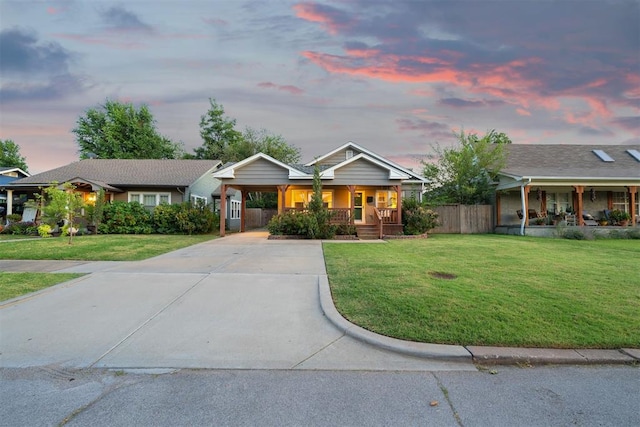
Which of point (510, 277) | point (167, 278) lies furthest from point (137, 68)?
point (510, 277)

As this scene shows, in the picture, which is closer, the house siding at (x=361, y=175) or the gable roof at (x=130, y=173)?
the house siding at (x=361, y=175)

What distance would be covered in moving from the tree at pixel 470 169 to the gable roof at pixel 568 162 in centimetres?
104

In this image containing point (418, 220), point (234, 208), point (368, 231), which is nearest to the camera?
point (418, 220)

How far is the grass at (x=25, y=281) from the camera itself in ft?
18.0

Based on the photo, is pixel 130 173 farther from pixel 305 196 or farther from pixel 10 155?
pixel 10 155

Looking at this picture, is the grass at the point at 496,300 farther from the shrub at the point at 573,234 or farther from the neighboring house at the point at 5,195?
the neighboring house at the point at 5,195

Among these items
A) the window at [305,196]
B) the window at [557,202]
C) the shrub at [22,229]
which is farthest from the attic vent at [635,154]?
the shrub at [22,229]

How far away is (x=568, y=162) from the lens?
1969cm

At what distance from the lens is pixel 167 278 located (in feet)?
21.6

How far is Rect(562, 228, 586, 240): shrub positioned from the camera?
1497cm

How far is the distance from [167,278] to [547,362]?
21.8 ft

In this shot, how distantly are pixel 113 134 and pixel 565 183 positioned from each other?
43.9 metres

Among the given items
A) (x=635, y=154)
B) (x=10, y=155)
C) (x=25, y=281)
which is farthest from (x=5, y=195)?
(x=635, y=154)

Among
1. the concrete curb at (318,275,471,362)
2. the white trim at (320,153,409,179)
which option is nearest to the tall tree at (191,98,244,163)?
the white trim at (320,153,409,179)
